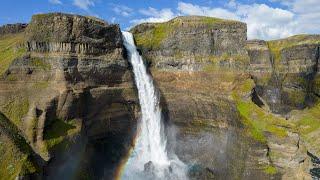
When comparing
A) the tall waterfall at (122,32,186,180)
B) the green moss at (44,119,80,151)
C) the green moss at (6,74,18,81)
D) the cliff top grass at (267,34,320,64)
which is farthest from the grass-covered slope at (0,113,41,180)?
the cliff top grass at (267,34,320,64)

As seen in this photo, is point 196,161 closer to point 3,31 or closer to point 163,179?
point 163,179

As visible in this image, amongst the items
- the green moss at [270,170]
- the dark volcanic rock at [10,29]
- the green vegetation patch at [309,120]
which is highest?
the dark volcanic rock at [10,29]

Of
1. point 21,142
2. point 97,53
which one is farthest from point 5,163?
point 97,53

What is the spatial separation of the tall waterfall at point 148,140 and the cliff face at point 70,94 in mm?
1680

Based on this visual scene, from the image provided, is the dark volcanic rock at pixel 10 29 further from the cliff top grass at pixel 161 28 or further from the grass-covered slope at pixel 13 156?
the grass-covered slope at pixel 13 156

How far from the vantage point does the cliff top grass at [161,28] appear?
2038 inches

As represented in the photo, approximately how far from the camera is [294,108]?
86.8 m

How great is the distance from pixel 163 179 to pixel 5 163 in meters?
16.9

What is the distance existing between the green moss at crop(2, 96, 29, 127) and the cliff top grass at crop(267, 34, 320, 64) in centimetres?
6731

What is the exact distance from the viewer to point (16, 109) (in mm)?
34781

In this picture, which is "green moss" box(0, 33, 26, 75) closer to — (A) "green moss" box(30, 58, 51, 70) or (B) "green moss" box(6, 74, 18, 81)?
(B) "green moss" box(6, 74, 18, 81)

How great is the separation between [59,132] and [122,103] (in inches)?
381

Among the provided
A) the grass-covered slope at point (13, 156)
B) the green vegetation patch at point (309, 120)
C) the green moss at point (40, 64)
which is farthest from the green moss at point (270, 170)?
the green vegetation patch at point (309, 120)

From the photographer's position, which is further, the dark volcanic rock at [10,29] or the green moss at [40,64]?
the dark volcanic rock at [10,29]
